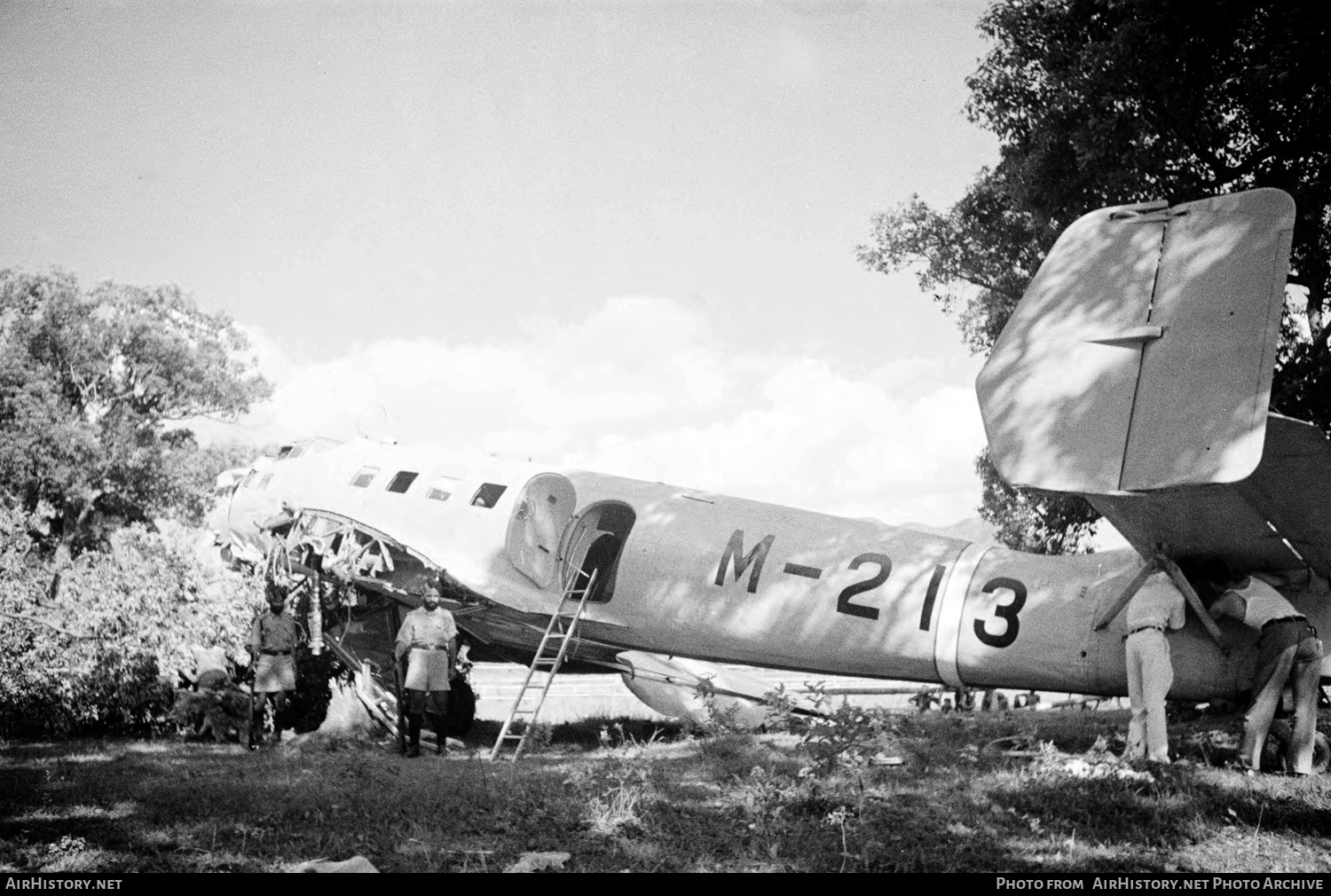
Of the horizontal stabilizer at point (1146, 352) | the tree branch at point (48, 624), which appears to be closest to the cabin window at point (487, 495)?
the tree branch at point (48, 624)

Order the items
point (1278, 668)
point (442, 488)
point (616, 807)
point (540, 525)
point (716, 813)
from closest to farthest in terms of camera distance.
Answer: point (616, 807), point (716, 813), point (1278, 668), point (540, 525), point (442, 488)

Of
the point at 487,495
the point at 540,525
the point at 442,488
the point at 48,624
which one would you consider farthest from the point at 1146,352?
the point at 48,624

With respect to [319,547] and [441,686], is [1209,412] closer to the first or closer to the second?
[441,686]

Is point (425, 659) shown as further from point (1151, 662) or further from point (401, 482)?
point (1151, 662)

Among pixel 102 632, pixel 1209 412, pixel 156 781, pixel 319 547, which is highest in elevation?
pixel 1209 412

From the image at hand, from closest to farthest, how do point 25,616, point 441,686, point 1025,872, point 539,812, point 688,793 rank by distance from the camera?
point 1025,872 → point 539,812 → point 688,793 → point 441,686 → point 25,616

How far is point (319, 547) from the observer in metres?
12.7

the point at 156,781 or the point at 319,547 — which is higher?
the point at 319,547

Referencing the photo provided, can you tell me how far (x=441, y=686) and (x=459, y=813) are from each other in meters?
3.67

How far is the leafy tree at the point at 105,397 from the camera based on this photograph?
669 inches

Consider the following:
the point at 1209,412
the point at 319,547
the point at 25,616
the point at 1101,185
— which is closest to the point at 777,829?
the point at 1209,412

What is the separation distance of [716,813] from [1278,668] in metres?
4.62

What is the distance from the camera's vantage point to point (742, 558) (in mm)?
10750

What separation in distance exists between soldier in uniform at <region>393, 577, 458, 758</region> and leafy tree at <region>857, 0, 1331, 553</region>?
1003 cm
